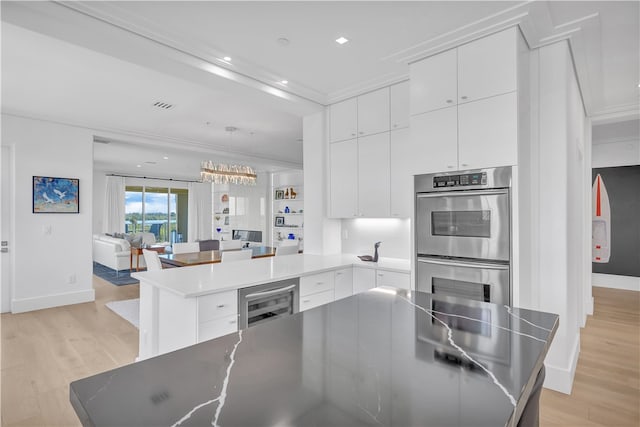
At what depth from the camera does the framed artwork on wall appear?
4641 millimetres

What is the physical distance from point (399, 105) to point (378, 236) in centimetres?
148

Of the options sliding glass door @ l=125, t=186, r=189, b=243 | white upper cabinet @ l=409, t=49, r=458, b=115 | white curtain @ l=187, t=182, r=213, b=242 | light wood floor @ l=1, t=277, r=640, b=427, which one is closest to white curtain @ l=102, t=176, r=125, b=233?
sliding glass door @ l=125, t=186, r=189, b=243

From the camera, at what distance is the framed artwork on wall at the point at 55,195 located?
464 cm

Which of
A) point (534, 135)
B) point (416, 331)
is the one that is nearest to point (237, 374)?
point (416, 331)

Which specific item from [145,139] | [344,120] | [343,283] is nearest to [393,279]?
[343,283]

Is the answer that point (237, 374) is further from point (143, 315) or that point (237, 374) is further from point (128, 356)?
point (128, 356)

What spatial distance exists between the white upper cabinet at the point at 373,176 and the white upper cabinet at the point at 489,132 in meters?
1.00

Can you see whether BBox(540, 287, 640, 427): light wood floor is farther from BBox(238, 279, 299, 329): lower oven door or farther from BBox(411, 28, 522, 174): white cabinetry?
BBox(238, 279, 299, 329): lower oven door

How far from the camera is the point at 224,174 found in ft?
19.3

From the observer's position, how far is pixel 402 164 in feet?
11.2

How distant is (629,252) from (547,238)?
478 cm

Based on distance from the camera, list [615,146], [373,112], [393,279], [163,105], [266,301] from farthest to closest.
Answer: [615,146] < [163,105] < [373,112] < [393,279] < [266,301]

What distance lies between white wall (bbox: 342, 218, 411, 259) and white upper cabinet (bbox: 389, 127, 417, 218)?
286 millimetres

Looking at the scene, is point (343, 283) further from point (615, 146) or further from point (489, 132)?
point (615, 146)
